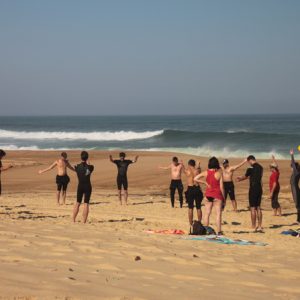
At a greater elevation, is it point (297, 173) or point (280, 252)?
point (297, 173)

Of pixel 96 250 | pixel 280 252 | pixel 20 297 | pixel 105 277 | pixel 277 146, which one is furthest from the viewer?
pixel 277 146

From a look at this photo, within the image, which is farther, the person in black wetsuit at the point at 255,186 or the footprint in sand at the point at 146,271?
the person in black wetsuit at the point at 255,186

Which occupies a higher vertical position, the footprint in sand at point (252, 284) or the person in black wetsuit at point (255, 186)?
the person in black wetsuit at point (255, 186)

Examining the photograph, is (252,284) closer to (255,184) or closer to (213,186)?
(213,186)

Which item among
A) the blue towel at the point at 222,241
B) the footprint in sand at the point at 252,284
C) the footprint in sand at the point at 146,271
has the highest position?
the footprint in sand at the point at 146,271

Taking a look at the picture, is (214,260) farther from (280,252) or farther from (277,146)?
(277,146)

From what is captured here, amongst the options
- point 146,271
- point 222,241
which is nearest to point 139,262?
point 146,271

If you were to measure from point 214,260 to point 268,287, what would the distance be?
52.7 inches

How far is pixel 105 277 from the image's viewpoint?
5516mm

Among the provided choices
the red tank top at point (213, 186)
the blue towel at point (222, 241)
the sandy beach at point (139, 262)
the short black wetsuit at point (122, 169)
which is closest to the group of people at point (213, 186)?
the red tank top at point (213, 186)

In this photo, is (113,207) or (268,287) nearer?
(268,287)

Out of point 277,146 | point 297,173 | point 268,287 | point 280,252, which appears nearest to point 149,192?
point 297,173

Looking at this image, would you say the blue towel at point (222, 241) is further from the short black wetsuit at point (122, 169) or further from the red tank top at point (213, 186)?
the short black wetsuit at point (122, 169)

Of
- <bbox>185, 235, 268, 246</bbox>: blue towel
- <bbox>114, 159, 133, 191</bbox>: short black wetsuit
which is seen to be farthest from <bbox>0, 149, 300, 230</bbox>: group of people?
<bbox>114, 159, 133, 191</bbox>: short black wetsuit
